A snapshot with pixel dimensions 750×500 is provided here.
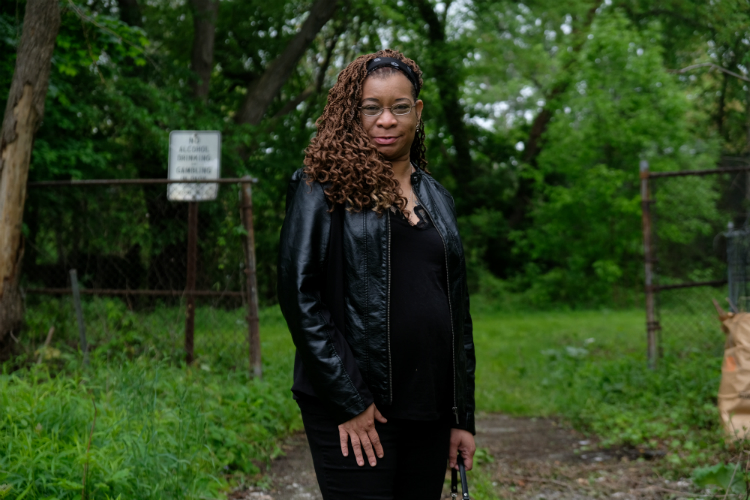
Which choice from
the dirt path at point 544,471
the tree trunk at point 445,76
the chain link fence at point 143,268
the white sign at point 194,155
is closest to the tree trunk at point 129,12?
the chain link fence at point 143,268

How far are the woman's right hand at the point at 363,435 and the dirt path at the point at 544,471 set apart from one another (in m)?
2.67

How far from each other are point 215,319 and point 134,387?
296cm

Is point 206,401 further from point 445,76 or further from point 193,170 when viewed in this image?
point 445,76

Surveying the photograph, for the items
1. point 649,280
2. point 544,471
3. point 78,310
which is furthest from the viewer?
point 649,280

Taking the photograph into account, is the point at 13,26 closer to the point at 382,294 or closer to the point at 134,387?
the point at 134,387

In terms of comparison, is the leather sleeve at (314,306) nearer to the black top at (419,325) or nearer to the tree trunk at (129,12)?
the black top at (419,325)

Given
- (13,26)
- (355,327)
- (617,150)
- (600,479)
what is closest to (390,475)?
(355,327)

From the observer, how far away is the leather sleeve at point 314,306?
6.25 ft

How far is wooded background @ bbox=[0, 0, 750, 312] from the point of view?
9.20 meters

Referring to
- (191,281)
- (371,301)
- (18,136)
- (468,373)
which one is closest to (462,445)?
(468,373)

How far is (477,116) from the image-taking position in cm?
2027

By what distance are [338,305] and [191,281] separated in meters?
5.18

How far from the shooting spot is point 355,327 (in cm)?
201

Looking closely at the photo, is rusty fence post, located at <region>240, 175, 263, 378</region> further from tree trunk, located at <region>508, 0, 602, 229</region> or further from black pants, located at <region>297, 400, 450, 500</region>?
tree trunk, located at <region>508, 0, 602, 229</region>
